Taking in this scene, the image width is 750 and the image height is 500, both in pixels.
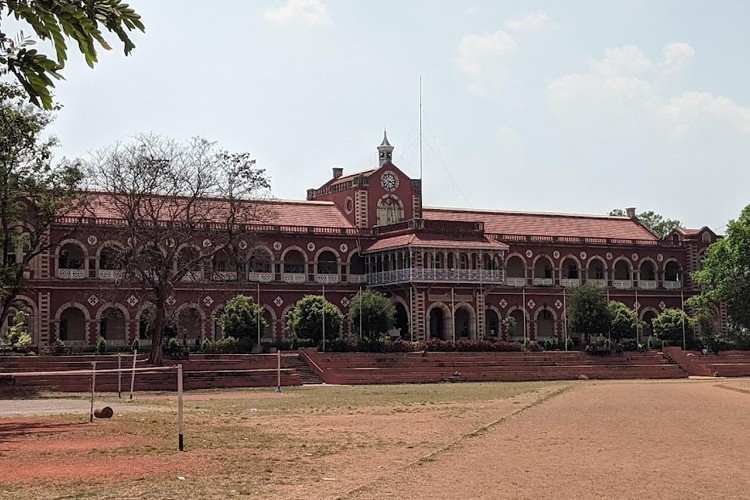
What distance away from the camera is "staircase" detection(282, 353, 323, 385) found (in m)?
44.6

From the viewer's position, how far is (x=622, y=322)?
197ft

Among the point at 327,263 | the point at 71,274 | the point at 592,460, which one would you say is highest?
the point at 327,263

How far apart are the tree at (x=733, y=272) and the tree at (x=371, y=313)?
2031cm

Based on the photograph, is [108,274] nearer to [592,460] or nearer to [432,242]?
[432,242]

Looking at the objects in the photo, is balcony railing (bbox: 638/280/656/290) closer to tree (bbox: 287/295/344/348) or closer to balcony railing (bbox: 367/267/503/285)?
balcony railing (bbox: 367/267/503/285)

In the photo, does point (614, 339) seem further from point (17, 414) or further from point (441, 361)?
point (17, 414)

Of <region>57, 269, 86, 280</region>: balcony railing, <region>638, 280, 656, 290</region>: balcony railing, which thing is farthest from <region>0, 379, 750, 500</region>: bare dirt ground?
<region>638, 280, 656, 290</region>: balcony railing

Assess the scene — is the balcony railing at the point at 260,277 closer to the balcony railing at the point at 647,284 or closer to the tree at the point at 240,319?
the tree at the point at 240,319

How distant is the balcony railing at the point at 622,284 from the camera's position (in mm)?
66812

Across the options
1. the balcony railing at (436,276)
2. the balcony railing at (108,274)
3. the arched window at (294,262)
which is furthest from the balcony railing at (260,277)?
the balcony railing at (108,274)

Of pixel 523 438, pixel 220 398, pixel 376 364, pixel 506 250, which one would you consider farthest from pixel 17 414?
pixel 506 250

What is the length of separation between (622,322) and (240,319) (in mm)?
23608

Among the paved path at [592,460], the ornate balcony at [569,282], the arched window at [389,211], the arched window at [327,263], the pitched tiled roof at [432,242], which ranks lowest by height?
the paved path at [592,460]

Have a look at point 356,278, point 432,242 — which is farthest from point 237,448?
point 356,278
